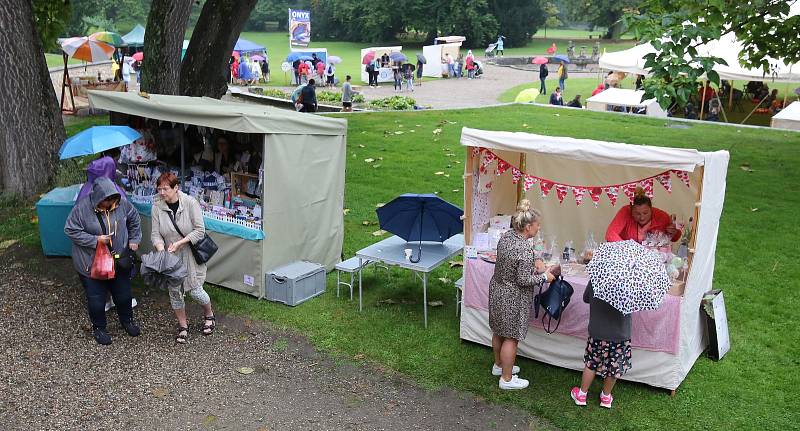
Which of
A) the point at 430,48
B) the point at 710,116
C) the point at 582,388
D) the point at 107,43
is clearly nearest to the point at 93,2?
the point at 430,48

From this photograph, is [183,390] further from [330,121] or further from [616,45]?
[616,45]

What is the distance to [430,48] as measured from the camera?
37156mm

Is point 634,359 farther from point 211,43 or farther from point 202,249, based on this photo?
point 211,43

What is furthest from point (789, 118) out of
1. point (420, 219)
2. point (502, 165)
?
point (420, 219)

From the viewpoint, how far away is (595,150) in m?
6.05

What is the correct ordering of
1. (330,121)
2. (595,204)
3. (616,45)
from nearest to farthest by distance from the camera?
(595,204) → (330,121) → (616,45)

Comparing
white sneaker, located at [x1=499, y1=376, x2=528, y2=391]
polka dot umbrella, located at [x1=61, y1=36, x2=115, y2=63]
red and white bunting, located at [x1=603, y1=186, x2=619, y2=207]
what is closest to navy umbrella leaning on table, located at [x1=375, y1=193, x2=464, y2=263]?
red and white bunting, located at [x1=603, y1=186, x2=619, y2=207]

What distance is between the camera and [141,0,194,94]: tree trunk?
1323cm

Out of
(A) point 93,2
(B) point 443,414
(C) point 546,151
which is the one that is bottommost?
(B) point 443,414

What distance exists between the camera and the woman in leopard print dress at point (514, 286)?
588 cm

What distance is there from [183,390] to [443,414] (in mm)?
2224

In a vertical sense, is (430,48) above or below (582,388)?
above

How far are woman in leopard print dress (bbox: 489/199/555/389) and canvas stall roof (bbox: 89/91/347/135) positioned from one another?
2.94 metres

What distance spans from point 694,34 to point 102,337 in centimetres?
758
